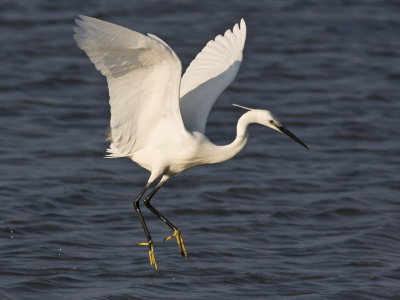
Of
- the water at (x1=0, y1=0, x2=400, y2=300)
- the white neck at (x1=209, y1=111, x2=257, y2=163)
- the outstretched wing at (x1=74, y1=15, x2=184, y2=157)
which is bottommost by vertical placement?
the water at (x1=0, y1=0, x2=400, y2=300)

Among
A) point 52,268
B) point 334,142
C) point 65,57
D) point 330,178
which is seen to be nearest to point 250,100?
point 334,142

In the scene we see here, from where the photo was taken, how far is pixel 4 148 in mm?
10664

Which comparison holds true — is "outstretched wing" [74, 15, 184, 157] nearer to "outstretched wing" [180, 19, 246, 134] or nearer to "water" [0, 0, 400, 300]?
"outstretched wing" [180, 19, 246, 134]

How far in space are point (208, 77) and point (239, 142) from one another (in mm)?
1151

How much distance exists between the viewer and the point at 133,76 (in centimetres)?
595

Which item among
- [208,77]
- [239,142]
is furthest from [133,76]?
[208,77]

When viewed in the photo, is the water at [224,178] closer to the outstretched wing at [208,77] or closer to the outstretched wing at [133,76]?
the outstretched wing at [133,76]

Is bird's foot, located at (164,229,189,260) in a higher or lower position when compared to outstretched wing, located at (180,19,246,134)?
lower

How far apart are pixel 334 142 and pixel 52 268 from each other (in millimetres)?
5973

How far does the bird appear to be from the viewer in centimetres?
546

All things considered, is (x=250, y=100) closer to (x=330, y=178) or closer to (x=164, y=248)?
(x=330, y=178)

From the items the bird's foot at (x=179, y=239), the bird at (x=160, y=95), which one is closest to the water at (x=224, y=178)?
the bird's foot at (x=179, y=239)

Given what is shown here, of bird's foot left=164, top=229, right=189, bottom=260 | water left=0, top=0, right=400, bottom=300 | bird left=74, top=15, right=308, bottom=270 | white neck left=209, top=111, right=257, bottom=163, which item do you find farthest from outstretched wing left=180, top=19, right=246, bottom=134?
water left=0, top=0, right=400, bottom=300

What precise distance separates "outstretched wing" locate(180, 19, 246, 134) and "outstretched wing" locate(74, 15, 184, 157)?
612 millimetres
